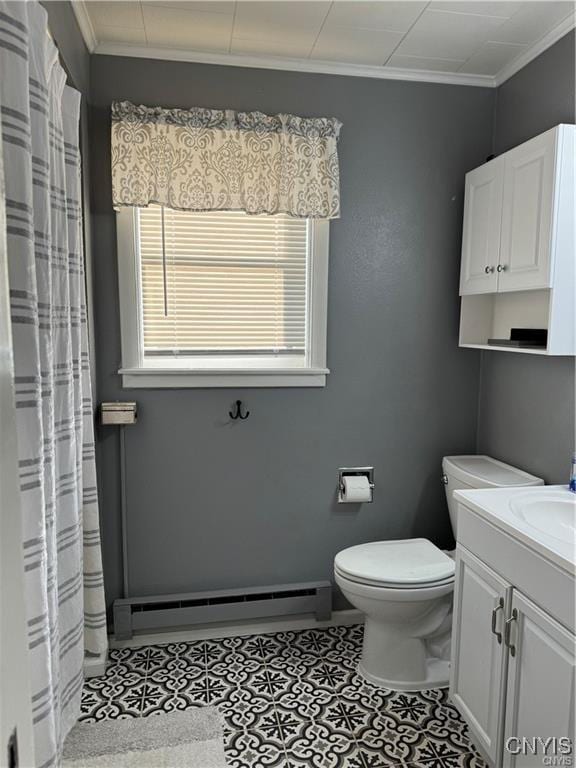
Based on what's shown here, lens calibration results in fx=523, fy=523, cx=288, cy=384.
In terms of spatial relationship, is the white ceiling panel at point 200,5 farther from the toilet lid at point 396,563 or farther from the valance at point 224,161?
the toilet lid at point 396,563

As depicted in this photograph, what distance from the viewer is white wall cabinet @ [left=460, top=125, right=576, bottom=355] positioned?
71.9 inches

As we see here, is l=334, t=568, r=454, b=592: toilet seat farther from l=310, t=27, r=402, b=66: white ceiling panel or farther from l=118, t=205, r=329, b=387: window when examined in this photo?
l=310, t=27, r=402, b=66: white ceiling panel

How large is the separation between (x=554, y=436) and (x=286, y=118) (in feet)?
5.64

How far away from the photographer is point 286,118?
223cm

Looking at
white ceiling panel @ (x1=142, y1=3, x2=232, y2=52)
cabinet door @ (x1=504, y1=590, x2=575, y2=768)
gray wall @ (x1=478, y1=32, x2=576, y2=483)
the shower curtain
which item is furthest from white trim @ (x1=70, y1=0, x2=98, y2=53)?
cabinet door @ (x1=504, y1=590, x2=575, y2=768)

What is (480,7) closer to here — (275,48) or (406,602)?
(275,48)

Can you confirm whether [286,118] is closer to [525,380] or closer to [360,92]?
[360,92]

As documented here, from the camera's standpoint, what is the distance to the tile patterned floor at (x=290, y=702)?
71.0 inches

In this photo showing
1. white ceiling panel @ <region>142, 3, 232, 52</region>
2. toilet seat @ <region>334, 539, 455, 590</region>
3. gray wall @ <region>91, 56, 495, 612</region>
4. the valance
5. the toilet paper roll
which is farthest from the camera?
the toilet paper roll

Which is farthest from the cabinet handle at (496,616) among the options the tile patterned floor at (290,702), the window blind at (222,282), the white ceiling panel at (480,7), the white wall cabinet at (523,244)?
the white ceiling panel at (480,7)

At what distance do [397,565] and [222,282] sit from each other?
56.3 inches

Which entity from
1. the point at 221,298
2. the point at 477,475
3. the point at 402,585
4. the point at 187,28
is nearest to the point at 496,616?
the point at 402,585

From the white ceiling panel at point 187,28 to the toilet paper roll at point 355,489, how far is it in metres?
1.95

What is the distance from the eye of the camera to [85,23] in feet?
6.35
